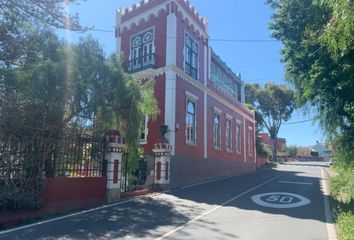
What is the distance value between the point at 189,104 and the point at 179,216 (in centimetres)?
1178

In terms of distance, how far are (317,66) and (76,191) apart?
8.85 meters

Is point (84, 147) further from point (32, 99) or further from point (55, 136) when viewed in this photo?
point (32, 99)

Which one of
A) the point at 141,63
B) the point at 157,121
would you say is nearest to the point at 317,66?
the point at 157,121

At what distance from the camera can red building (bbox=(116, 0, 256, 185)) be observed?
19.7 m

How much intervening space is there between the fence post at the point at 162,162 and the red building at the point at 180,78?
2.29ft

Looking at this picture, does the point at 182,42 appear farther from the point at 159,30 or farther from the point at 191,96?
the point at 191,96

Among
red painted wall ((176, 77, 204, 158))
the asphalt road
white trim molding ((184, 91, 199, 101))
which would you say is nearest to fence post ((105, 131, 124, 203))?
the asphalt road

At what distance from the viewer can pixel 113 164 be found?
1288 cm

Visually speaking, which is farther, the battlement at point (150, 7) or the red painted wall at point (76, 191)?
the battlement at point (150, 7)

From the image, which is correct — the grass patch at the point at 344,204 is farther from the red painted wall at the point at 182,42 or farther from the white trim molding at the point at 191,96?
the red painted wall at the point at 182,42

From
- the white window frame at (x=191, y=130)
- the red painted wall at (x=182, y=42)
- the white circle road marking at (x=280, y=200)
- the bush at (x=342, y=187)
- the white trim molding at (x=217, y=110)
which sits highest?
the red painted wall at (x=182, y=42)

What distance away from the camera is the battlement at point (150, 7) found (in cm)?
2139

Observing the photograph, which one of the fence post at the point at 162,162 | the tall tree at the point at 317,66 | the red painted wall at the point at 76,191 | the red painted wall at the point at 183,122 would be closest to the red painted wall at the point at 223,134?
the red painted wall at the point at 183,122


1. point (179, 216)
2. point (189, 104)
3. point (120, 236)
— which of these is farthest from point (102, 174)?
point (189, 104)
